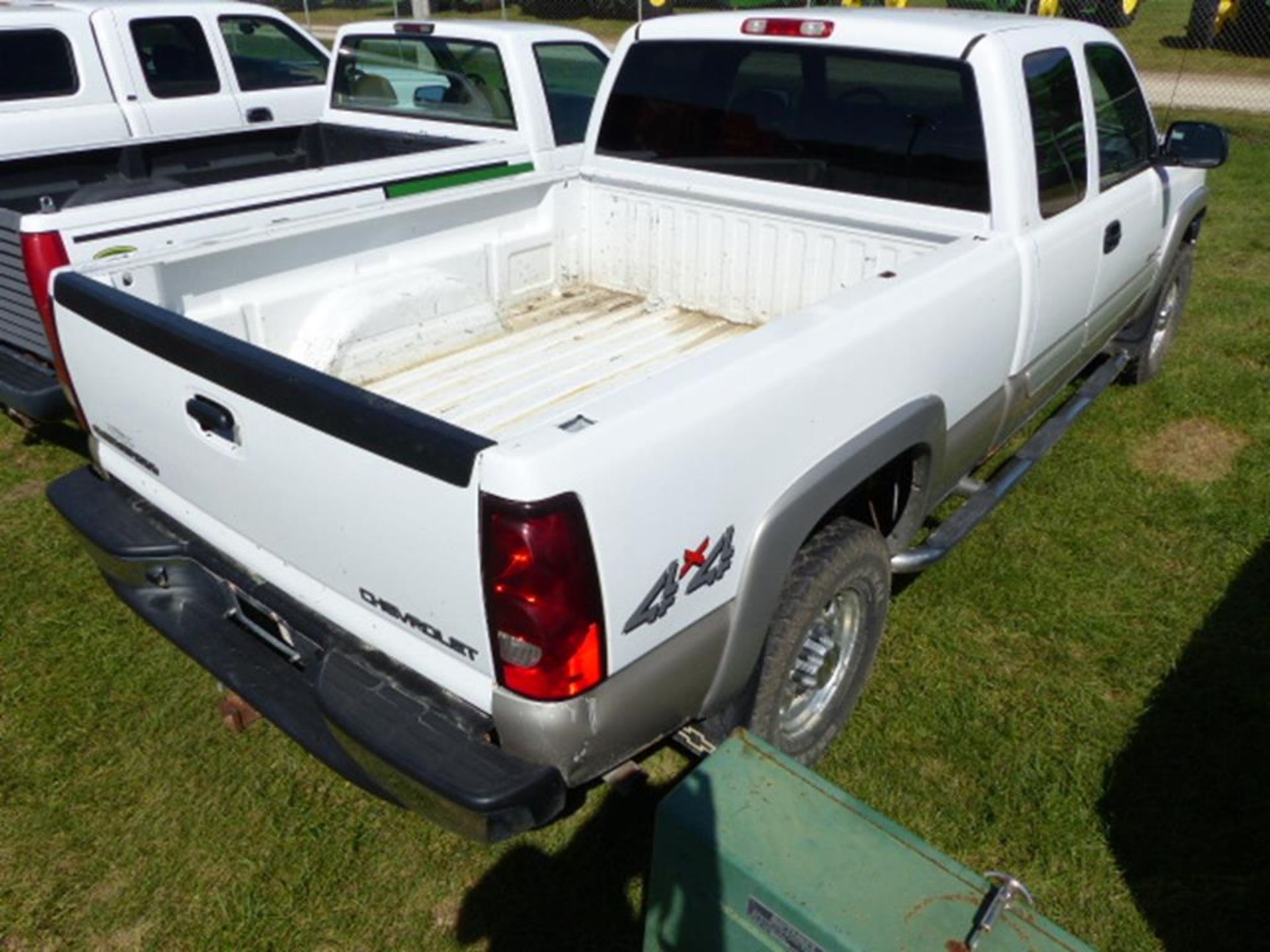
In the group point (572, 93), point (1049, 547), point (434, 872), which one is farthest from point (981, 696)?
point (572, 93)

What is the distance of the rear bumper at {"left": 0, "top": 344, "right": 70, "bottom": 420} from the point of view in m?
4.06

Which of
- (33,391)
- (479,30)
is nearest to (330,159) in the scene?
(479,30)

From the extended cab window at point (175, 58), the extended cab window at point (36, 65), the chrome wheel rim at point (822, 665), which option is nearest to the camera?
the chrome wheel rim at point (822, 665)

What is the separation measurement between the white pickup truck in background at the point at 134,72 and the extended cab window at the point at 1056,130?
5.57 m

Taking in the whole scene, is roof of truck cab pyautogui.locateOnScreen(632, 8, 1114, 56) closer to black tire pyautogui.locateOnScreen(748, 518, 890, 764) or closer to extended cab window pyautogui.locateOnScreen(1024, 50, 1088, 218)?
extended cab window pyautogui.locateOnScreen(1024, 50, 1088, 218)

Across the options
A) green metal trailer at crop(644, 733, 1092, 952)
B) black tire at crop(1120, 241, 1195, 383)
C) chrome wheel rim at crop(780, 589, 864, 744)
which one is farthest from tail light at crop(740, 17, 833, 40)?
black tire at crop(1120, 241, 1195, 383)

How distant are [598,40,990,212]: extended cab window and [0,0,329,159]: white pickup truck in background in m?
4.18

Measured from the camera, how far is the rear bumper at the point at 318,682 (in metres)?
2.11

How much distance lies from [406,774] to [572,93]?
4828mm

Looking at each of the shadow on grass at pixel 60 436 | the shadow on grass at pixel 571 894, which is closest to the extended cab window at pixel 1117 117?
the shadow on grass at pixel 571 894

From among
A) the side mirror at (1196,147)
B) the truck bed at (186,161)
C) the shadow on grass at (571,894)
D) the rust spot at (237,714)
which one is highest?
the side mirror at (1196,147)

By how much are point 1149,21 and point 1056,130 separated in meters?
25.6

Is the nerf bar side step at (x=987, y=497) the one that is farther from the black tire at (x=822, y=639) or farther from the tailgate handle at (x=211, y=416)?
the tailgate handle at (x=211, y=416)

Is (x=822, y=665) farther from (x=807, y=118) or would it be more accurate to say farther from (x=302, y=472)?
(x=807, y=118)
